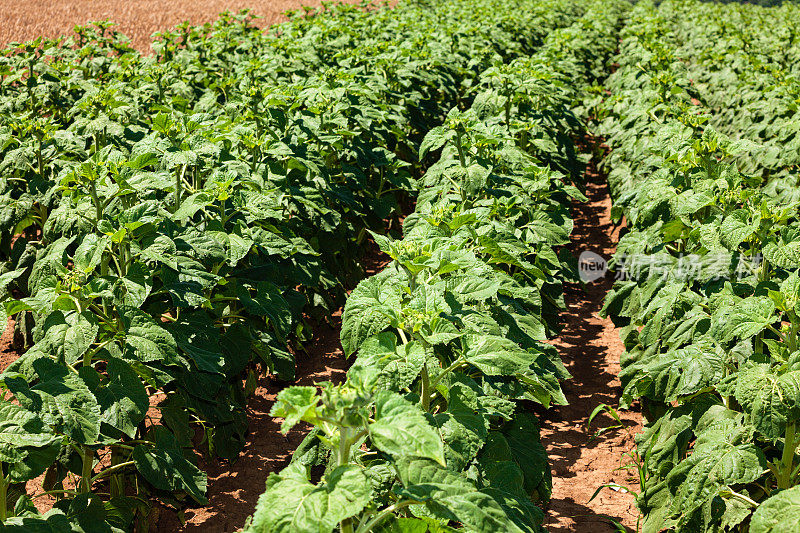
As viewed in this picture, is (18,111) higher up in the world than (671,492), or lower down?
higher up

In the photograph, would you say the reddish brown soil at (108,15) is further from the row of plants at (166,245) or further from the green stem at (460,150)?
the green stem at (460,150)

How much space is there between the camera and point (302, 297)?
561 centimetres

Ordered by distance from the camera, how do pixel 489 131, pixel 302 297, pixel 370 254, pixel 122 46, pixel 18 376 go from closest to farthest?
pixel 18 376 < pixel 302 297 < pixel 489 131 < pixel 370 254 < pixel 122 46

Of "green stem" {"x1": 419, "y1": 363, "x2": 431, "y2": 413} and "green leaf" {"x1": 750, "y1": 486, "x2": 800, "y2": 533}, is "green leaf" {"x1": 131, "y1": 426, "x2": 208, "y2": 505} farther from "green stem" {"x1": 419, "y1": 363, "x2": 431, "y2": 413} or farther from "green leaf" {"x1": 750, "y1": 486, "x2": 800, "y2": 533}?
"green leaf" {"x1": 750, "y1": 486, "x2": 800, "y2": 533}

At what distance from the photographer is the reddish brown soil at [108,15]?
1650 centimetres

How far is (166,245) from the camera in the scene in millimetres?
3934

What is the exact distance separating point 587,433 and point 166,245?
3.06 metres

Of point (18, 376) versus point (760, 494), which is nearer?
point (18, 376)

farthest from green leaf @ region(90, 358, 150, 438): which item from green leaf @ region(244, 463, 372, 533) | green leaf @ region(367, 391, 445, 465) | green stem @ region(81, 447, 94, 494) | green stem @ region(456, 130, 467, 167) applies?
green stem @ region(456, 130, 467, 167)

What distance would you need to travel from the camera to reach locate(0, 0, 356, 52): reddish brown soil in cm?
1650

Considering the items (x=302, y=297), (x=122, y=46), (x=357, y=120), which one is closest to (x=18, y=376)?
(x=302, y=297)

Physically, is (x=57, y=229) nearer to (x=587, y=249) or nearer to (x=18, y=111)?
(x=18, y=111)

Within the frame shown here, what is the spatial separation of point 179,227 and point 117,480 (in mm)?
1454

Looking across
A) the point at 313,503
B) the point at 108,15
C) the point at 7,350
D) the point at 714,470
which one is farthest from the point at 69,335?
the point at 108,15
